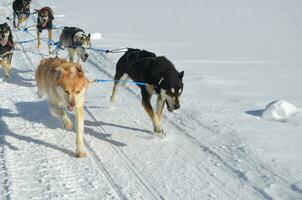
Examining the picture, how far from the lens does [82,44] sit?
300 inches

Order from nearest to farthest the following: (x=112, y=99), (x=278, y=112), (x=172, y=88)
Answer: (x=172, y=88) < (x=278, y=112) < (x=112, y=99)

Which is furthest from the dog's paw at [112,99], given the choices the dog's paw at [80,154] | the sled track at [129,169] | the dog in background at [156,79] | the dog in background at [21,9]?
the dog in background at [21,9]

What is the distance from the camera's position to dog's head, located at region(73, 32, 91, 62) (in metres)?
7.60

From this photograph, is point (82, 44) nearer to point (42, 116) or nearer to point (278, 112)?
point (42, 116)

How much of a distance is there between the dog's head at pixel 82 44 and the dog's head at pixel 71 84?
3749 mm

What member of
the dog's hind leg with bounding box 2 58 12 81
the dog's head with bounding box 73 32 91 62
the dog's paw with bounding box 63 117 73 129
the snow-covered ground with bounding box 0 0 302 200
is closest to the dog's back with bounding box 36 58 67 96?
the dog's paw with bounding box 63 117 73 129

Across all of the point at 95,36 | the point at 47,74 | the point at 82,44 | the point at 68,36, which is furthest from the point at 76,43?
the point at 95,36

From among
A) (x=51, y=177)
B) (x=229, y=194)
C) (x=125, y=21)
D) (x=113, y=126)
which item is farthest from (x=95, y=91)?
(x=125, y=21)

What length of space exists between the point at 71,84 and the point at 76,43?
405cm

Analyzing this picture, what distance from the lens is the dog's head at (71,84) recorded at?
3791 mm

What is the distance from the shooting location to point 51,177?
3.46m

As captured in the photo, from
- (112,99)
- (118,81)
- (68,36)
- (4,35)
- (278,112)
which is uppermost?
(4,35)

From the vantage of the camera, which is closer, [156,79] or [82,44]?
[156,79]

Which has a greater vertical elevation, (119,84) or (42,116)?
(119,84)
